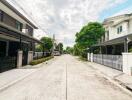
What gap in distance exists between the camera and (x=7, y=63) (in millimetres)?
14648

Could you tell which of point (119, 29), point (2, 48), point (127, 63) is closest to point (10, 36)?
point (2, 48)

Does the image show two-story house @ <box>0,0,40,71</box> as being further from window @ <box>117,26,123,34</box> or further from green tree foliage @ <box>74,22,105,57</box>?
window @ <box>117,26,123,34</box>

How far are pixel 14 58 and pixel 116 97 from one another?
12.5 m

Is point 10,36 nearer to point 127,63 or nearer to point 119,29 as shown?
point 127,63

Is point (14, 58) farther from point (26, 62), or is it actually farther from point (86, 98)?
point (86, 98)

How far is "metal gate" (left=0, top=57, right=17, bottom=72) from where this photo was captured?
1352 centimetres

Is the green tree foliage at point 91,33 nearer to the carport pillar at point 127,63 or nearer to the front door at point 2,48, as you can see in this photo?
the front door at point 2,48

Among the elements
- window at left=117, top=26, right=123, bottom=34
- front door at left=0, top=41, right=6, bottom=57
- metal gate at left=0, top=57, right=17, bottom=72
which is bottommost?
metal gate at left=0, top=57, right=17, bottom=72

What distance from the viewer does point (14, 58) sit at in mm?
16422

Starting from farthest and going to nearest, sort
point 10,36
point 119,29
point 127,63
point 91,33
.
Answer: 1. point 91,33
2. point 119,29
3. point 10,36
4. point 127,63

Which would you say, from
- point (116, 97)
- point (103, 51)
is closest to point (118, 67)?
point (116, 97)

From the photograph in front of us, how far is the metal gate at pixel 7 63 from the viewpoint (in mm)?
13516

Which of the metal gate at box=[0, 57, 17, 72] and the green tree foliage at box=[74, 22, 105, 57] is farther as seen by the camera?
the green tree foliage at box=[74, 22, 105, 57]

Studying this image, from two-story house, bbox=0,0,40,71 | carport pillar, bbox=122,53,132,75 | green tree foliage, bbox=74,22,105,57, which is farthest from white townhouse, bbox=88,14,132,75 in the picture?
two-story house, bbox=0,0,40,71
